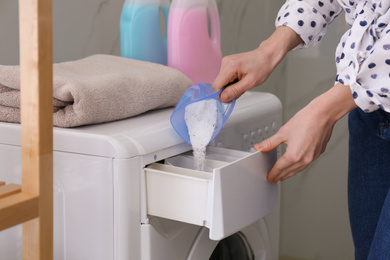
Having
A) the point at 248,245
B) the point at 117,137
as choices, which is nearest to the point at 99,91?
the point at 117,137

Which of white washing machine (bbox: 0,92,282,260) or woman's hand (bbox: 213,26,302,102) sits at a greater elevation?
woman's hand (bbox: 213,26,302,102)

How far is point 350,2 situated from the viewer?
1103 millimetres

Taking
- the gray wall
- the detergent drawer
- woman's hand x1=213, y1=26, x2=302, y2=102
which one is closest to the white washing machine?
the detergent drawer

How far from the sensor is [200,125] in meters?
1.08

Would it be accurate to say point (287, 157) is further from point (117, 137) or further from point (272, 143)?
point (117, 137)

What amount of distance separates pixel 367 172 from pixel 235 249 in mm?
411

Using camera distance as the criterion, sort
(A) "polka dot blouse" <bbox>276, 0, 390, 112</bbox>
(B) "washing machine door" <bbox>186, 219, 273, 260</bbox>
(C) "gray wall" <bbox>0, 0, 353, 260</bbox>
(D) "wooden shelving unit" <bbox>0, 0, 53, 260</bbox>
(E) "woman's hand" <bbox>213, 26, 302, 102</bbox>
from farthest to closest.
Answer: (C) "gray wall" <bbox>0, 0, 353, 260</bbox> < (B) "washing machine door" <bbox>186, 219, 273, 260</bbox> < (E) "woman's hand" <bbox>213, 26, 302, 102</bbox> < (A) "polka dot blouse" <bbox>276, 0, 390, 112</bbox> < (D) "wooden shelving unit" <bbox>0, 0, 53, 260</bbox>

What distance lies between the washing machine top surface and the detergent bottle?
0.31 meters

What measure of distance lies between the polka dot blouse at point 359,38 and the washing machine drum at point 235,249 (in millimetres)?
Result: 501

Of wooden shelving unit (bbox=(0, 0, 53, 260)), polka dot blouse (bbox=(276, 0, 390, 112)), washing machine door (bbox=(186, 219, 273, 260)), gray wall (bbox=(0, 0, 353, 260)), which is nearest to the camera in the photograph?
wooden shelving unit (bbox=(0, 0, 53, 260))

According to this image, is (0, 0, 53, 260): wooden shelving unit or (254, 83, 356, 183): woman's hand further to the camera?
(254, 83, 356, 183): woman's hand

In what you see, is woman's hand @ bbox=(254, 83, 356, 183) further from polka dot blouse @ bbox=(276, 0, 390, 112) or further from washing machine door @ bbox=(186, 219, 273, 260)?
washing machine door @ bbox=(186, 219, 273, 260)

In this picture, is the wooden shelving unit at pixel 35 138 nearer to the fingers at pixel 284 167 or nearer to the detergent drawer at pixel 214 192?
the detergent drawer at pixel 214 192

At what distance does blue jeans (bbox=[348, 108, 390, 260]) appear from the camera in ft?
3.63
